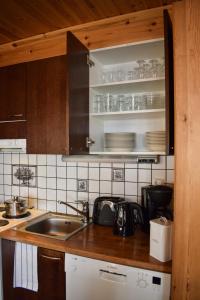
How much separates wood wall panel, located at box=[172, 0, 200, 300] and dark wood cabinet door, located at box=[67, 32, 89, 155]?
0.63 metres

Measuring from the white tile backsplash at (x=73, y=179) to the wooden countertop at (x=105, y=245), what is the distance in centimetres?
30

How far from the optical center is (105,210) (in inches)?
62.4

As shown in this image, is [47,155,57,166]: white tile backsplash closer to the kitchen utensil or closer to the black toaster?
the kitchen utensil

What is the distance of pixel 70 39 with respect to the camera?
1.29 m

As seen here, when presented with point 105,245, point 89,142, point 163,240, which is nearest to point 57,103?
point 89,142

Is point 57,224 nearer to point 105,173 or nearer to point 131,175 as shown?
point 105,173

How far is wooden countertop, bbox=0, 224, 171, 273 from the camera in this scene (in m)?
1.08

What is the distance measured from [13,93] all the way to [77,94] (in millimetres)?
577

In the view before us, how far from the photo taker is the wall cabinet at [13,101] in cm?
160

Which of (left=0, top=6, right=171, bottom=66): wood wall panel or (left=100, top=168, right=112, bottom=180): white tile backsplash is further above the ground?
(left=0, top=6, right=171, bottom=66): wood wall panel

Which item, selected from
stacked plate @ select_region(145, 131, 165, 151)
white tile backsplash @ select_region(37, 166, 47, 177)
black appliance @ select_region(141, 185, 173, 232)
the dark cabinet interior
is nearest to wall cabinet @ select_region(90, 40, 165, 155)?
stacked plate @ select_region(145, 131, 165, 151)

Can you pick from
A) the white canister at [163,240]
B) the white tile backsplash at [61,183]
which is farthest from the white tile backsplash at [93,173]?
the white canister at [163,240]

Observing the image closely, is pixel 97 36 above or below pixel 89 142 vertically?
above

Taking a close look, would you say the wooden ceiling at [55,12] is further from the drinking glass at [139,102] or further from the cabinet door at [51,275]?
the cabinet door at [51,275]
